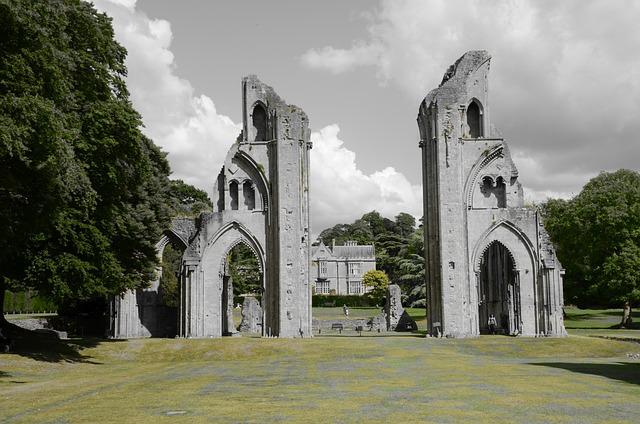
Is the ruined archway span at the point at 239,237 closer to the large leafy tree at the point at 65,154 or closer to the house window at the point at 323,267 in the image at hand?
the large leafy tree at the point at 65,154

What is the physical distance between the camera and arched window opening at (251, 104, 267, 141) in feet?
131

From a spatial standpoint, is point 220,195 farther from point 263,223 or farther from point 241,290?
point 241,290

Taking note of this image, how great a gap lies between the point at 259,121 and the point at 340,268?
76.8 m

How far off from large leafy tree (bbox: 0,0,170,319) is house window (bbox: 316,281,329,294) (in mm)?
82086

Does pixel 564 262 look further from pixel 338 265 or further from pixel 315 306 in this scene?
pixel 338 265

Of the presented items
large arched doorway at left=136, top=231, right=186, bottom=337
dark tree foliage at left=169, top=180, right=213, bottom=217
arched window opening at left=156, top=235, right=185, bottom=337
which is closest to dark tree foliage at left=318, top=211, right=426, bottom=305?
dark tree foliage at left=169, top=180, right=213, bottom=217

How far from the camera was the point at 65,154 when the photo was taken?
19.4m

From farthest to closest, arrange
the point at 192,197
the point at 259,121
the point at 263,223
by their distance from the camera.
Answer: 1. the point at 192,197
2. the point at 259,121
3. the point at 263,223

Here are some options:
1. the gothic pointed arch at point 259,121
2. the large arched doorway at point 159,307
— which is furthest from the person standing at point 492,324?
the large arched doorway at point 159,307

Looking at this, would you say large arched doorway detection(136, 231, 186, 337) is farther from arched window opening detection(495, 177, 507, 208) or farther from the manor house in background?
the manor house in background

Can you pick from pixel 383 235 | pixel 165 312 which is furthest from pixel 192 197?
pixel 383 235

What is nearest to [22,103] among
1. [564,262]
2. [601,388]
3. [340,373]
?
[340,373]

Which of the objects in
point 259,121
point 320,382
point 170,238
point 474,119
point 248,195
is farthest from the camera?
point 170,238

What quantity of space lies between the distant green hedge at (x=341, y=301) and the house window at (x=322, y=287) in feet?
83.2
